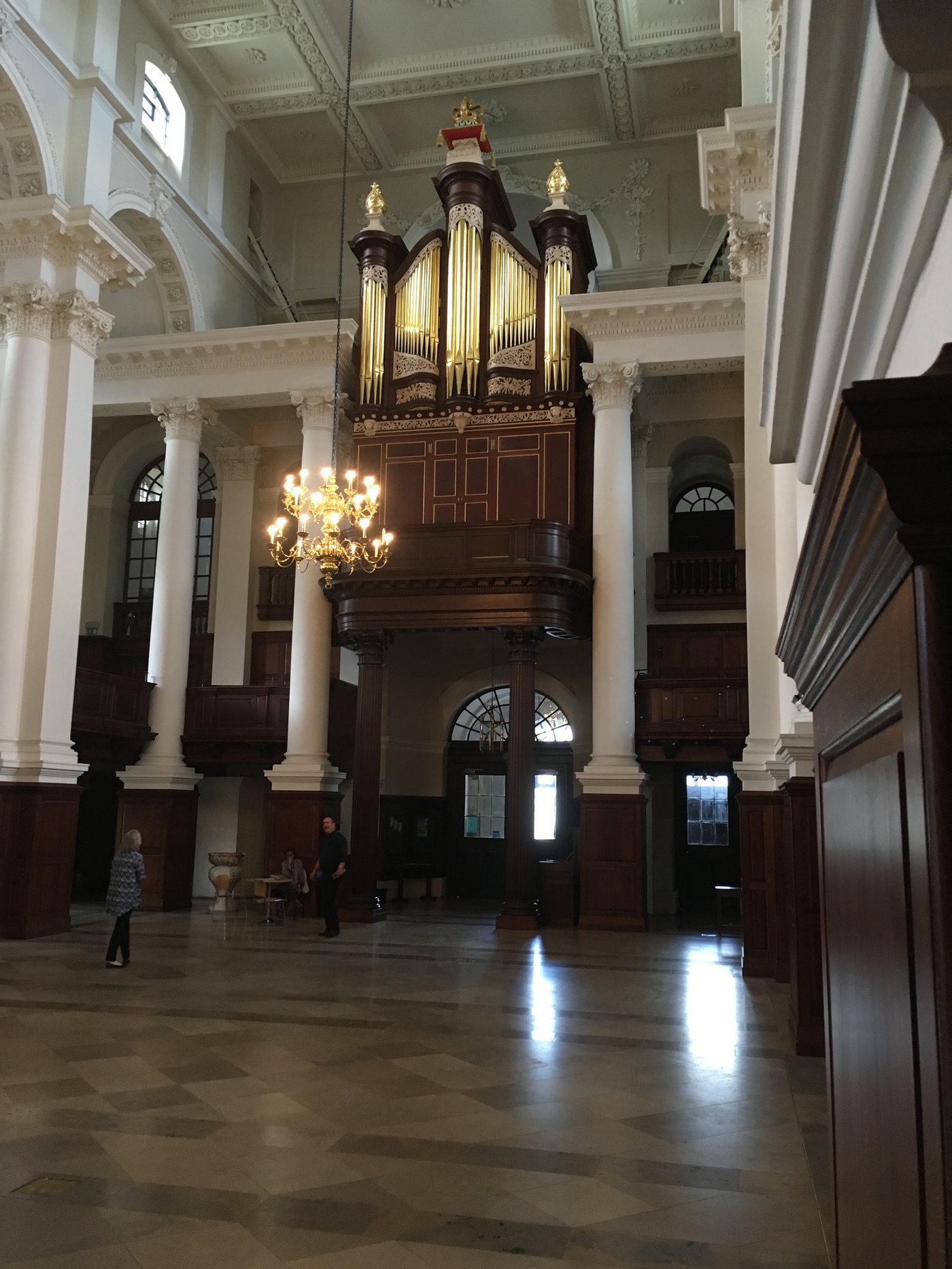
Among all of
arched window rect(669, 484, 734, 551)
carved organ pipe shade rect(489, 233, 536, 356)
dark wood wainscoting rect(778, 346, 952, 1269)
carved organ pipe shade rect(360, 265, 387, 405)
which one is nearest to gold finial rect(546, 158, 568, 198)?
carved organ pipe shade rect(489, 233, 536, 356)

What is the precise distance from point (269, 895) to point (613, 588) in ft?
21.8

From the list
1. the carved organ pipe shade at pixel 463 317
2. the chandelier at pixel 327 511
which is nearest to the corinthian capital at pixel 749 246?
the chandelier at pixel 327 511

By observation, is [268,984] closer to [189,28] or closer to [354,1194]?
[354,1194]

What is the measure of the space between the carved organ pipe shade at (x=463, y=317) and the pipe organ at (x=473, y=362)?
2 cm

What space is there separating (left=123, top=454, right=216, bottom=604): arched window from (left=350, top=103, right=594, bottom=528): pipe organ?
4769 millimetres

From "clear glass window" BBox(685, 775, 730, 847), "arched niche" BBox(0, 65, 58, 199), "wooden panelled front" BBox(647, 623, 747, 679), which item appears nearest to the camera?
"arched niche" BBox(0, 65, 58, 199)

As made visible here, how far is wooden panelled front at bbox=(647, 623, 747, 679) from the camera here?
17.6m

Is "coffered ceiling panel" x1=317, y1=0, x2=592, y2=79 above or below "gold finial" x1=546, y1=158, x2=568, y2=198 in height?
above

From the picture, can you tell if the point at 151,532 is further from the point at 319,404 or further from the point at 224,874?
the point at 224,874

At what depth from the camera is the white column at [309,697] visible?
52.9ft

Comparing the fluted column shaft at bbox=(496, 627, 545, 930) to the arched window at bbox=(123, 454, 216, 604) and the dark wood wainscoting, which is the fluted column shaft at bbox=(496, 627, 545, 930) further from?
the dark wood wainscoting

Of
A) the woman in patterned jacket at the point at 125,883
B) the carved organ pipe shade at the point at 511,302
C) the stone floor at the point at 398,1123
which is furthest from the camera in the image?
the carved organ pipe shade at the point at 511,302

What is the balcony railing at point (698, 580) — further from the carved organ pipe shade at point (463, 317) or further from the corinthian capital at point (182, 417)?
the corinthian capital at point (182, 417)

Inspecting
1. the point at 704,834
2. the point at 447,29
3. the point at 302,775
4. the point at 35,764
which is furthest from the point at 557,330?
the point at 35,764
